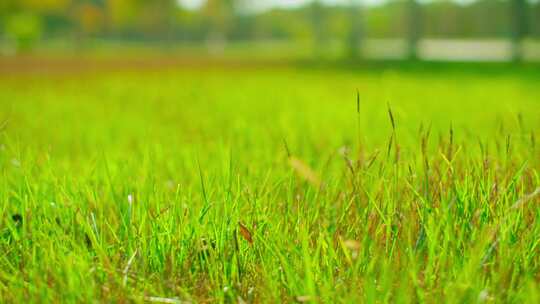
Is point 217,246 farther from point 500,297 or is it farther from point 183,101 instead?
point 183,101

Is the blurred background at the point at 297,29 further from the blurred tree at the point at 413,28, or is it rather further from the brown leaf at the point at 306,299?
the brown leaf at the point at 306,299

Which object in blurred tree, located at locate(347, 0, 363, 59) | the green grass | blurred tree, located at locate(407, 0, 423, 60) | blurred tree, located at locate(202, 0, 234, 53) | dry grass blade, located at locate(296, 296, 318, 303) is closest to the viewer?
dry grass blade, located at locate(296, 296, 318, 303)

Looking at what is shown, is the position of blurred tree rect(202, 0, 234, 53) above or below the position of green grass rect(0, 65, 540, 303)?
above

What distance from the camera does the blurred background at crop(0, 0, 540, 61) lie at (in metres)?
21.6

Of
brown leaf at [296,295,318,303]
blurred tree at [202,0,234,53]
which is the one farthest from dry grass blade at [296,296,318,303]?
blurred tree at [202,0,234,53]

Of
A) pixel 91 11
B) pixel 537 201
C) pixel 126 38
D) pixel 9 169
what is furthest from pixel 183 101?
pixel 126 38

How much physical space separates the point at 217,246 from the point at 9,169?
146cm

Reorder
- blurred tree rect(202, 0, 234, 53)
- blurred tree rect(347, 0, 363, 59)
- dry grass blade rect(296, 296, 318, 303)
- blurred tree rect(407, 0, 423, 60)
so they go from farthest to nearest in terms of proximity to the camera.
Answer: blurred tree rect(202, 0, 234, 53) → blurred tree rect(347, 0, 363, 59) → blurred tree rect(407, 0, 423, 60) → dry grass blade rect(296, 296, 318, 303)

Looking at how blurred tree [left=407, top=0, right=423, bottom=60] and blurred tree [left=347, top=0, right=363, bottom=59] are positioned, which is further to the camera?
blurred tree [left=347, top=0, right=363, bottom=59]

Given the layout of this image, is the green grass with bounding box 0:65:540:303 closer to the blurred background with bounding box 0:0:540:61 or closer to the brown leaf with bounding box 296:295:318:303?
the brown leaf with bounding box 296:295:318:303

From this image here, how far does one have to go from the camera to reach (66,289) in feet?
3.96

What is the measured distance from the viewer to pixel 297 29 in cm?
5806

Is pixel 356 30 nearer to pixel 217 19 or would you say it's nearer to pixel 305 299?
pixel 305 299

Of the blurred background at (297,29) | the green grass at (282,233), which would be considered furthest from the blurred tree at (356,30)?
the green grass at (282,233)
